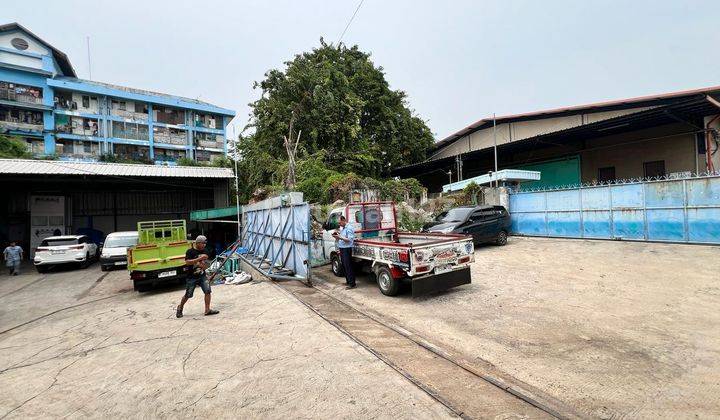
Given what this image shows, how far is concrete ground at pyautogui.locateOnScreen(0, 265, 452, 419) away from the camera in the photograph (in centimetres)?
327

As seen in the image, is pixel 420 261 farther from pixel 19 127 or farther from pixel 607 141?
pixel 19 127

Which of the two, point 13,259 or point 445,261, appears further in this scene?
point 13,259

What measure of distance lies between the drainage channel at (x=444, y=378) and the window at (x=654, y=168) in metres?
19.0

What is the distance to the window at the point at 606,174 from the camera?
61.8 feet

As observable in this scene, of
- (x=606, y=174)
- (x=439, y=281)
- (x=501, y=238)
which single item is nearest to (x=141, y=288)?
(x=439, y=281)

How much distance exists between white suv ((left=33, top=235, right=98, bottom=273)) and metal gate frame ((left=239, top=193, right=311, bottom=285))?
26.3 feet

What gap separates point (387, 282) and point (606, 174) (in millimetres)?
18427

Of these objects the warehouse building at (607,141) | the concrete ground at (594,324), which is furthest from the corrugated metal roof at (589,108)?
the concrete ground at (594,324)

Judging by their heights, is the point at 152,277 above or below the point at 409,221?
below

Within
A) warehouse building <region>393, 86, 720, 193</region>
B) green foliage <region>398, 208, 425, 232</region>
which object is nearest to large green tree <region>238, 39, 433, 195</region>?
warehouse building <region>393, 86, 720, 193</region>

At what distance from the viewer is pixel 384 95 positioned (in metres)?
26.1

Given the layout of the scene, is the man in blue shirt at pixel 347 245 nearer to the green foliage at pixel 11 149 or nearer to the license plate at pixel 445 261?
the license plate at pixel 445 261

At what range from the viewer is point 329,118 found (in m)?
22.6

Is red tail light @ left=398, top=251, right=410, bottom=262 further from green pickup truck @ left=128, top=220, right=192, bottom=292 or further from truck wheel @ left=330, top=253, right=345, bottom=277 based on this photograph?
green pickup truck @ left=128, top=220, right=192, bottom=292
